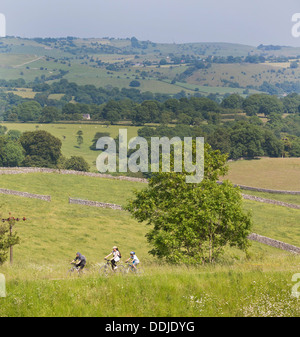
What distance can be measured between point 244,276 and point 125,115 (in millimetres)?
162909

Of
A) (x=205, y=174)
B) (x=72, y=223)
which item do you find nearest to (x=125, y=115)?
(x=72, y=223)

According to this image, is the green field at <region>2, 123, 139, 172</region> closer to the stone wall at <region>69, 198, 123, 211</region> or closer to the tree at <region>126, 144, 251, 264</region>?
the stone wall at <region>69, 198, 123, 211</region>

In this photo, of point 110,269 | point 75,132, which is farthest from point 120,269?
point 75,132

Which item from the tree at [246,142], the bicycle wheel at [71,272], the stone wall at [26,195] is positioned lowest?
the tree at [246,142]

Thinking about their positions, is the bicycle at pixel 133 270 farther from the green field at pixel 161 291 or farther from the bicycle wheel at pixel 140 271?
the green field at pixel 161 291

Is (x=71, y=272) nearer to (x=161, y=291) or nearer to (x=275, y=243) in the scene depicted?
(x=161, y=291)

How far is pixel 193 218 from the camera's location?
28.8 metres

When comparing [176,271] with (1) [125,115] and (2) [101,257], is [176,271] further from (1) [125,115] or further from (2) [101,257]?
(1) [125,115]

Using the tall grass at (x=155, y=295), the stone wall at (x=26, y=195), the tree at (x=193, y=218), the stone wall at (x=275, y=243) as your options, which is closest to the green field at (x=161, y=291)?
the tall grass at (x=155, y=295)

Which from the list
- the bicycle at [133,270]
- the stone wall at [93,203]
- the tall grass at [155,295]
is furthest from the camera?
the stone wall at [93,203]

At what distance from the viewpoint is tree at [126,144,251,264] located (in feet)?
93.8

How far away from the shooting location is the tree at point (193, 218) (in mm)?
28578

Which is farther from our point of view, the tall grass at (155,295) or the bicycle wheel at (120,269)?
the bicycle wheel at (120,269)

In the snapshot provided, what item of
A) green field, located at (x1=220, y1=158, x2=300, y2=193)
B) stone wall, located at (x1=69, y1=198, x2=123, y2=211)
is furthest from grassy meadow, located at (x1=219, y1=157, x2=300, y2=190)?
stone wall, located at (x1=69, y1=198, x2=123, y2=211)
